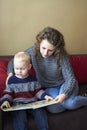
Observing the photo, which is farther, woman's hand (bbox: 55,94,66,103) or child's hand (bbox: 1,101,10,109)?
woman's hand (bbox: 55,94,66,103)

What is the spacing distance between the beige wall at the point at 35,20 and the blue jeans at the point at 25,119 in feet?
2.82

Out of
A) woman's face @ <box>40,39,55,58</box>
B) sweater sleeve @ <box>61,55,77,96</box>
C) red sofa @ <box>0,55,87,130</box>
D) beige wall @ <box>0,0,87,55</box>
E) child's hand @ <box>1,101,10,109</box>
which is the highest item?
beige wall @ <box>0,0,87,55</box>

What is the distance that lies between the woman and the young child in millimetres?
119

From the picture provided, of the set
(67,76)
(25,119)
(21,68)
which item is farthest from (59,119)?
(21,68)

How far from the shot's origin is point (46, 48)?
6.02ft

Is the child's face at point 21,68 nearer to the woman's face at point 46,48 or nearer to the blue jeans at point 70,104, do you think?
the woman's face at point 46,48

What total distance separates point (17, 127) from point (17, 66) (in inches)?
16.8

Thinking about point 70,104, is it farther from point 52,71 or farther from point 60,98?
point 52,71

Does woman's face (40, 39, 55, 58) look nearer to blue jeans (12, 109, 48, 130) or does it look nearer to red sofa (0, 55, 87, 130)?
red sofa (0, 55, 87, 130)

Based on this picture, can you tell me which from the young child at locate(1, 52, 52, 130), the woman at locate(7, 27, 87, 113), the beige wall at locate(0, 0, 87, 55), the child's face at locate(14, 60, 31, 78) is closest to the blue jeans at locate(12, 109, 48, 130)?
the young child at locate(1, 52, 52, 130)

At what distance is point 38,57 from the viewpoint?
78.1 inches

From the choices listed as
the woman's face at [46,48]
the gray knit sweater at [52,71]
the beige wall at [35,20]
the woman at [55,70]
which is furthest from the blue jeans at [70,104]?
the beige wall at [35,20]

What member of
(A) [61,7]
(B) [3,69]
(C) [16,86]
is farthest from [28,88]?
(A) [61,7]

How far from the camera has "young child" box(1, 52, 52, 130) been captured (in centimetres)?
167
